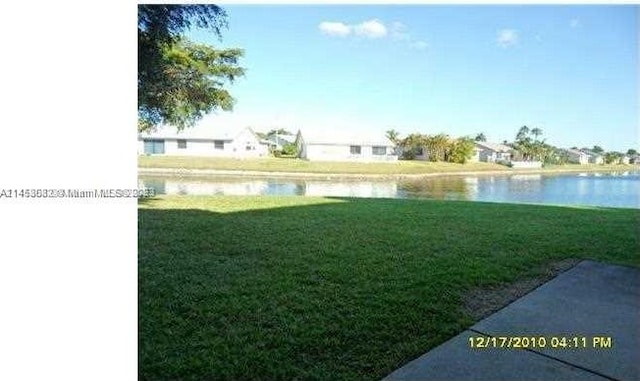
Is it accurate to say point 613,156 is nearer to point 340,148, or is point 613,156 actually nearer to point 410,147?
point 410,147

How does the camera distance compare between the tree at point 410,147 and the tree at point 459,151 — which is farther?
the tree at point 410,147

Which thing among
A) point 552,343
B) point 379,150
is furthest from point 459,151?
point 552,343

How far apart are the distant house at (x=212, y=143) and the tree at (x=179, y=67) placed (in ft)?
17.0

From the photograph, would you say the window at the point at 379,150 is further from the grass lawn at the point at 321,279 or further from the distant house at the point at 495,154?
the grass lawn at the point at 321,279

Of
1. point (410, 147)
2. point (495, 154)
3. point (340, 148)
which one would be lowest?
point (495, 154)

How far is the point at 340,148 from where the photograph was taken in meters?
17.3

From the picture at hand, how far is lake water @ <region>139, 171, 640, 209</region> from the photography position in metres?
8.73

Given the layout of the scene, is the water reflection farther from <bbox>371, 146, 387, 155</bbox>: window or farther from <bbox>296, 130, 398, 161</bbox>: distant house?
<bbox>296, 130, 398, 161</bbox>: distant house

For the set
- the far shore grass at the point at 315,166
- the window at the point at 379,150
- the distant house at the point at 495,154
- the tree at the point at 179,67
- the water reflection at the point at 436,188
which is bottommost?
the water reflection at the point at 436,188

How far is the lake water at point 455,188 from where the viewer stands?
8734 mm
